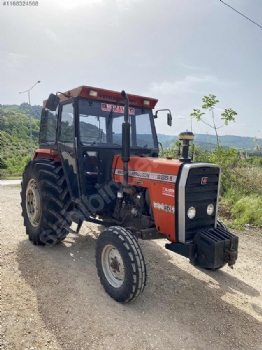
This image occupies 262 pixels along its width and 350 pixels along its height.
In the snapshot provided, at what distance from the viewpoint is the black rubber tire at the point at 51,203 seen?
449 centimetres

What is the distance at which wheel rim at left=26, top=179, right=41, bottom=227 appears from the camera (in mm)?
4843

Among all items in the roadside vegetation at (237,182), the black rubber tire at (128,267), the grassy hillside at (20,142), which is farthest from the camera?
the grassy hillside at (20,142)

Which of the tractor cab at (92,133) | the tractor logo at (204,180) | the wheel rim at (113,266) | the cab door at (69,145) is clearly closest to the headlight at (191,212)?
the tractor logo at (204,180)

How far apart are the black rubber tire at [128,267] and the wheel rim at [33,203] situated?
2024mm

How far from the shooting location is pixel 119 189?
4.07 metres

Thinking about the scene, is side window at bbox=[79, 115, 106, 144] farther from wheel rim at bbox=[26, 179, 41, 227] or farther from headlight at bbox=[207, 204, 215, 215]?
headlight at bbox=[207, 204, 215, 215]

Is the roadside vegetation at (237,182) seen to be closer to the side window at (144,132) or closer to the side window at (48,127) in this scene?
the side window at (144,132)

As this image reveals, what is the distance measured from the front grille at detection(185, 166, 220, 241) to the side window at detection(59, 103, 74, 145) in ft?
6.61

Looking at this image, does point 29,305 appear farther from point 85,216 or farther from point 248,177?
point 248,177

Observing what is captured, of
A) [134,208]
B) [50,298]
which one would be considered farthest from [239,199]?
[50,298]

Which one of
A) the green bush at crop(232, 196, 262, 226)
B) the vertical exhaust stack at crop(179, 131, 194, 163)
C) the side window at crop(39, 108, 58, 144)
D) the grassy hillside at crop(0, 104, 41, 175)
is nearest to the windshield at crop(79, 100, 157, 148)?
the side window at crop(39, 108, 58, 144)

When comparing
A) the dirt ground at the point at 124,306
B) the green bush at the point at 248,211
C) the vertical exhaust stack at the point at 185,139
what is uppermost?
the vertical exhaust stack at the point at 185,139

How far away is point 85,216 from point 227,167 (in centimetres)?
662

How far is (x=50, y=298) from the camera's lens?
3.23 meters
